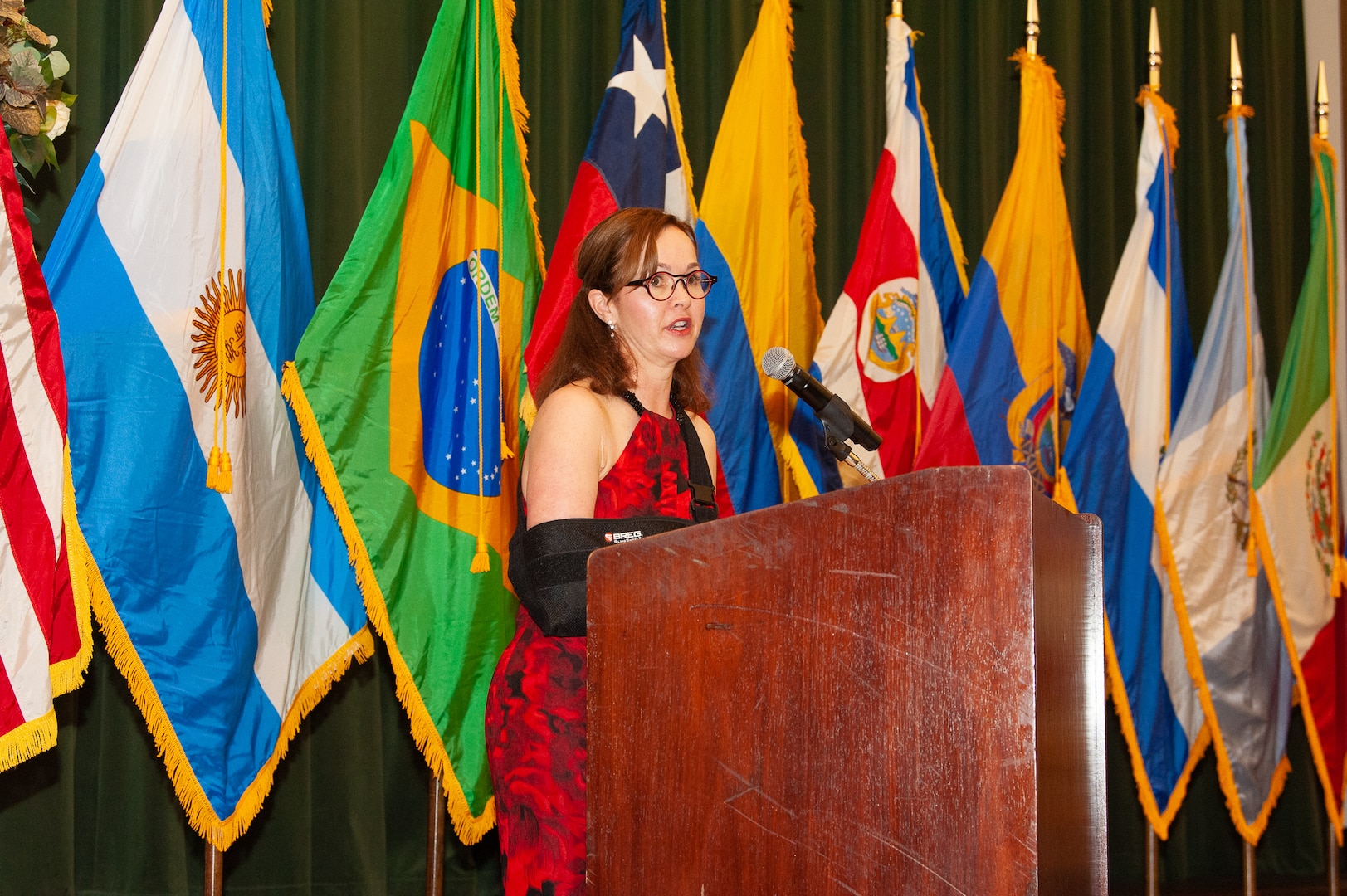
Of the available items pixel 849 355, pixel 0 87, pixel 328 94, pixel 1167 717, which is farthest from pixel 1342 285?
pixel 0 87

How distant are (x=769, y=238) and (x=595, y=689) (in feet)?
7.20

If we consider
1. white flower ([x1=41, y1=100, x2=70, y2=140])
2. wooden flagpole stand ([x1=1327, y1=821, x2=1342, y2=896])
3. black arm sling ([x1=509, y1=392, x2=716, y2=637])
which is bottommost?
wooden flagpole stand ([x1=1327, y1=821, x2=1342, y2=896])

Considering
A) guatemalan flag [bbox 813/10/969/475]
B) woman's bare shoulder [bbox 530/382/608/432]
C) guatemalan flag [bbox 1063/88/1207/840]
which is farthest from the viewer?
guatemalan flag [bbox 1063/88/1207/840]

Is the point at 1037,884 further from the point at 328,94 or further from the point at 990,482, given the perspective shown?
the point at 328,94

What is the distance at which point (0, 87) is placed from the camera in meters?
2.28

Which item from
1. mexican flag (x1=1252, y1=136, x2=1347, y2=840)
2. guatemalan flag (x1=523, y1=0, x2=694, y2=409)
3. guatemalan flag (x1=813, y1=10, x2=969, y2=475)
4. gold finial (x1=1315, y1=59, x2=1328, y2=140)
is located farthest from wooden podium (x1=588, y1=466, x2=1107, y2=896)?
gold finial (x1=1315, y1=59, x2=1328, y2=140)

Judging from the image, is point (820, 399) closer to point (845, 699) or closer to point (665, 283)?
point (665, 283)

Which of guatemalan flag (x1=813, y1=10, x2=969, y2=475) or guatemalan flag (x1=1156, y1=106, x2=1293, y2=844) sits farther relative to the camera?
guatemalan flag (x1=1156, y1=106, x2=1293, y2=844)

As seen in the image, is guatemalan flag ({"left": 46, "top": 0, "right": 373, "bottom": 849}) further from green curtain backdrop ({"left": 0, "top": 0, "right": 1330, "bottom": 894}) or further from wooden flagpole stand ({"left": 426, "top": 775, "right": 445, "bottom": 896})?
green curtain backdrop ({"left": 0, "top": 0, "right": 1330, "bottom": 894})

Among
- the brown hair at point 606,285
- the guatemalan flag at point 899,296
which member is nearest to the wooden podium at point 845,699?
the brown hair at point 606,285

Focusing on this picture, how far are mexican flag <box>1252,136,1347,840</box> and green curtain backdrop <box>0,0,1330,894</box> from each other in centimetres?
48

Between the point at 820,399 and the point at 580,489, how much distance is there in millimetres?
370

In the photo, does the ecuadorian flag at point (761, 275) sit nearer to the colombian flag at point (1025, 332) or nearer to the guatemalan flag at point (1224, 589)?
the colombian flag at point (1025, 332)

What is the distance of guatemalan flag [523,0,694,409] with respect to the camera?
2957 mm
